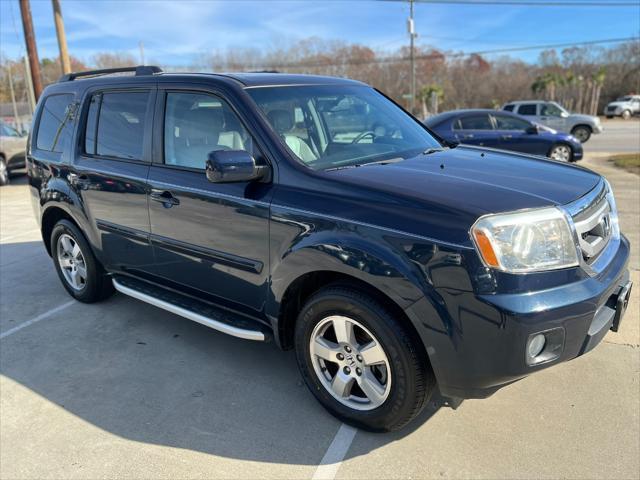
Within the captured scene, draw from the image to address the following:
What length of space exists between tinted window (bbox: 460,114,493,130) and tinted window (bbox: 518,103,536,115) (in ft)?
28.8

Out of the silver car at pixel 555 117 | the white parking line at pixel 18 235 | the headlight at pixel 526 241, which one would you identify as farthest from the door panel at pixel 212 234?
the silver car at pixel 555 117

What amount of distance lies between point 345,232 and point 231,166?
2.43 ft

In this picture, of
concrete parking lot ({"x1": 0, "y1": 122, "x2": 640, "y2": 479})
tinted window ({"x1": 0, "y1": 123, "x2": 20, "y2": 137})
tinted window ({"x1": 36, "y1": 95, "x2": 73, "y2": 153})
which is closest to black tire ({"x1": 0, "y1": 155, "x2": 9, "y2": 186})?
tinted window ({"x1": 0, "y1": 123, "x2": 20, "y2": 137})

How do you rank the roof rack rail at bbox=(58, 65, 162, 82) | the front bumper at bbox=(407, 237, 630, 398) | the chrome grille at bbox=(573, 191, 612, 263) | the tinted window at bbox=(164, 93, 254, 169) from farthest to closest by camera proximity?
the roof rack rail at bbox=(58, 65, 162, 82) < the tinted window at bbox=(164, 93, 254, 169) < the chrome grille at bbox=(573, 191, 612, 263) < the front bumper at bbox=(407, 237, 630, 398)

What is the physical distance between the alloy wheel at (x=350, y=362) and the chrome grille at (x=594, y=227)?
110 centimetres

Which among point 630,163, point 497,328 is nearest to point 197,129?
point 497,328

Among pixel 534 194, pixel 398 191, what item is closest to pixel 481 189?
pixel 534 194

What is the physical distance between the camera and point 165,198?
350 cm

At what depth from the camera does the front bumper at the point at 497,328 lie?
221 cm

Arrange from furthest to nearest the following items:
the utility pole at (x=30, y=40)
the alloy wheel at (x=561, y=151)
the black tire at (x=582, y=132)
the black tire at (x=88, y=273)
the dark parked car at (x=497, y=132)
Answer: the black tire at (x=582, y=132)
the utility pole at (x=30, y=40)
the alloy wheel at (x=561, y=151)
the dark parked car at (x=497, y=132)
the black tire at (x=88, y=273)

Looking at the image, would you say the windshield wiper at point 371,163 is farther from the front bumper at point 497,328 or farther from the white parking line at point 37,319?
the white parking line at point 37,319

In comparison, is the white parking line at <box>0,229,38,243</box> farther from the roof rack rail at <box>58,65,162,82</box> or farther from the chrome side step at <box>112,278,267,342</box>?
the chrome side step at <box>112,278,267,342</box>

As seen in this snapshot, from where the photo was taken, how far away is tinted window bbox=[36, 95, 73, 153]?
4500 millimetres

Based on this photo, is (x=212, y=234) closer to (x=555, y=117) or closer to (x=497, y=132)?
(x=497, y=132)
